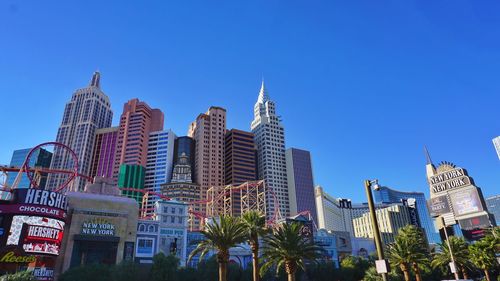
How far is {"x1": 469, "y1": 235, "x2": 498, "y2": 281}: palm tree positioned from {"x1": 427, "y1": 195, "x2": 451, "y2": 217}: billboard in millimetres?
67561

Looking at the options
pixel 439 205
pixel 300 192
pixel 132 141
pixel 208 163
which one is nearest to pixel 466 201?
pixel 439 205

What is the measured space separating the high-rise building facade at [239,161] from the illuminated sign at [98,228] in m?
110

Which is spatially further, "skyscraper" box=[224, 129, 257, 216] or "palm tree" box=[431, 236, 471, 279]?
"skyscraper" box=[224, 129, 257, 216]

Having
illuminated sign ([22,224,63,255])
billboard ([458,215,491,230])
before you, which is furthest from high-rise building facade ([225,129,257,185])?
illuminated sign ([22,224,63,255])

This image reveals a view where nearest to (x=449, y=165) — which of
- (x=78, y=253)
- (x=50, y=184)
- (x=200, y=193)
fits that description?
(x=200, y=193)

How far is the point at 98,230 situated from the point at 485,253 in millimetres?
70297

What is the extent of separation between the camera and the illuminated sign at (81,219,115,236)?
74125 mm

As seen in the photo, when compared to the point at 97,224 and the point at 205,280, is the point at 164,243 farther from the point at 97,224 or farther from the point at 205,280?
the point at 205,280

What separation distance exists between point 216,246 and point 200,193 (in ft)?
470

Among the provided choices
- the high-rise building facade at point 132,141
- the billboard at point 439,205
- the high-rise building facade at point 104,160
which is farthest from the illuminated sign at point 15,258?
the high-rise building facade at point 104,160

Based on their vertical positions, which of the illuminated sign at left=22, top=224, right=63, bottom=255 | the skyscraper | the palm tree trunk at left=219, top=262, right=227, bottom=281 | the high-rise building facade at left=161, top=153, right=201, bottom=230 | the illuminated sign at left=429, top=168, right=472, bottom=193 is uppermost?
the skyscraper

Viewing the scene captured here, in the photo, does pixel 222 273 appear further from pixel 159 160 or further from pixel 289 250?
pixel 159 160

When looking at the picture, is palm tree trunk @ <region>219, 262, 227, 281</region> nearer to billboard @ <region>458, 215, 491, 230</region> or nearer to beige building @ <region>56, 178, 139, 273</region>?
beige building @ <region>56, 178, 139, 273</region>

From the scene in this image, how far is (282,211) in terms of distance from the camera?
186750mm
